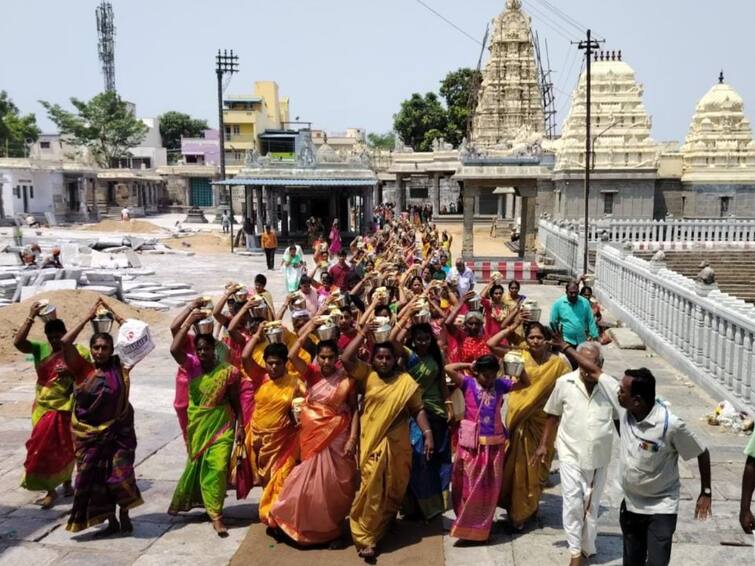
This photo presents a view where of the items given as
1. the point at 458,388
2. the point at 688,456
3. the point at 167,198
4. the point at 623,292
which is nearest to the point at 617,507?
the point at 458,388

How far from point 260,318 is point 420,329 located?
1.56 metres

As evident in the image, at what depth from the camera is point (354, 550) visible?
16.0ft

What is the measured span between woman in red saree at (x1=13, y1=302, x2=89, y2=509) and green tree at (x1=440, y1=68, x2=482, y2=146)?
53.7 metres

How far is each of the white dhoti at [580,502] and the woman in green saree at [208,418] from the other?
2.25m

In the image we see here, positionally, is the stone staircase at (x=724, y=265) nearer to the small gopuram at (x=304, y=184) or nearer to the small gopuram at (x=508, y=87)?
the small gopuram at (x=304, y=184)

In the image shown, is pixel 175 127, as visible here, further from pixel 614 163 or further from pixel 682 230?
pixel 682 230

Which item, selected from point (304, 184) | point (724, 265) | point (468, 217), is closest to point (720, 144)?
point (724, 265)

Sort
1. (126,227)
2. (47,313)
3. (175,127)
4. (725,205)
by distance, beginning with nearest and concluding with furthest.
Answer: (47,313) → (725,205) → (126,227) → (175,127)

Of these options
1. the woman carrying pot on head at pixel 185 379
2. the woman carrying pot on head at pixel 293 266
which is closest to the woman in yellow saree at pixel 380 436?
the woman carrying pot on head at pixel 185 379

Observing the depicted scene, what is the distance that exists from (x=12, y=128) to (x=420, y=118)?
102ft

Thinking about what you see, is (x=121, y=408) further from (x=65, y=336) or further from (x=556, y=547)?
(x=556, y=547)

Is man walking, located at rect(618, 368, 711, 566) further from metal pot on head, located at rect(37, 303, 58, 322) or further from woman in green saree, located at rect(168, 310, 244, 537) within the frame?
metal pot on head, located at rect(37, 303, 58, 322)

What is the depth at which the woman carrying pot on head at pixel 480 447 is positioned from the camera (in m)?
4.85

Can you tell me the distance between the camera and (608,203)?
2903 cm
